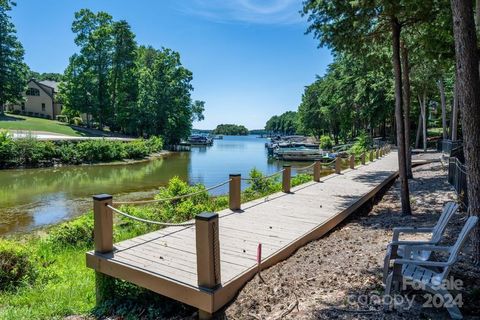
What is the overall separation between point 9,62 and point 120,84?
45.6ft

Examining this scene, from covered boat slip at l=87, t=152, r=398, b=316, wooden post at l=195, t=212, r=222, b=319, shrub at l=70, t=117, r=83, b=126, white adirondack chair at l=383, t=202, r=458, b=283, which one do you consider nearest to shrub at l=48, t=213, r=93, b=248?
covered boat slip at l=87, t=152, r=398, b=316

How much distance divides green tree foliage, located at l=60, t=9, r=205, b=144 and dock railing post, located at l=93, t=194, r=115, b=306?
153ft

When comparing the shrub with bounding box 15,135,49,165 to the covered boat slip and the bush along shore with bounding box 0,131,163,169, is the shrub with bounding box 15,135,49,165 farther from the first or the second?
the covered boat slip

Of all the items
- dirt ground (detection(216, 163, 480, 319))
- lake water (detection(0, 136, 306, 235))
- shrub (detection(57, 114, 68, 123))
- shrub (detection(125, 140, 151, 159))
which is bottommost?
lake water (detection(0, 136, 306, 235))

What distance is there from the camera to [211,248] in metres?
4.02

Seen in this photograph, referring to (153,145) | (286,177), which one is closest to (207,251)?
(286,177)

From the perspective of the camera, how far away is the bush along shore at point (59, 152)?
27047 mm

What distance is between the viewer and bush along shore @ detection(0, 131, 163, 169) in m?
27.0

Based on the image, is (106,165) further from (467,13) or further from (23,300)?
(467,13)

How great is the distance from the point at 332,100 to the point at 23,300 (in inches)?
1736

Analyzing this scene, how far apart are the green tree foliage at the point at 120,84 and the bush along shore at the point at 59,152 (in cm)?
1348

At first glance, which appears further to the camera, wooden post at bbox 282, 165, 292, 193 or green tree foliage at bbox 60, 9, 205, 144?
green tree foliage at bbox 60, 9, 205, 144

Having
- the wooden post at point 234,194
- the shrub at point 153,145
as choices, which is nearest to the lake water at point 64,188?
the wooden post at point 234,194

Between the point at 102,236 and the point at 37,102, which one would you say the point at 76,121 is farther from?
the point at 102,236
